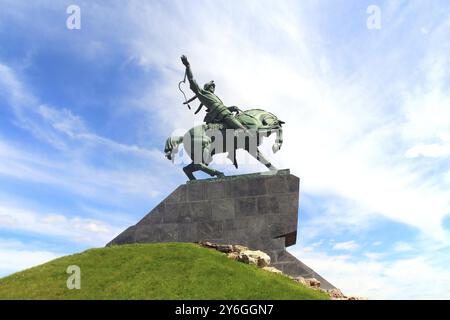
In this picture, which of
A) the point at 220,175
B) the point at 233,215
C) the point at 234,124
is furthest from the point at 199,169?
the point at 233,215

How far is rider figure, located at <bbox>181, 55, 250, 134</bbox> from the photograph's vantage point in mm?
18656

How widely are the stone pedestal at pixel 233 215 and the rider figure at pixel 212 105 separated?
2.45 metres

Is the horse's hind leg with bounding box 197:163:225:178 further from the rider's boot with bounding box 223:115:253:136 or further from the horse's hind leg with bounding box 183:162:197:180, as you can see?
the rider's boot with bounding box 223:115:253:136

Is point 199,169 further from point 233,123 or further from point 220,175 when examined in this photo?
point 233,123

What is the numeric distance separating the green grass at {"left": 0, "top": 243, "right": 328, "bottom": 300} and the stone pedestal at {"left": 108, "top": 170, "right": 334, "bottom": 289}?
1842 mm

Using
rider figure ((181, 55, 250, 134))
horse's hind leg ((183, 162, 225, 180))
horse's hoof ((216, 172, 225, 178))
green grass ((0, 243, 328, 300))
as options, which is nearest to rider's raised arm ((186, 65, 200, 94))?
rider figure ((181, 55, 250, 134))

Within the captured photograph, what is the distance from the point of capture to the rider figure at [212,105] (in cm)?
1866

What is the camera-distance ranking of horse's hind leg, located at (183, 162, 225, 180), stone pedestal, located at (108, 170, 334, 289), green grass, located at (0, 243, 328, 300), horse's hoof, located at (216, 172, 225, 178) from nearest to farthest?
green grass, located at (0, 243, 328, 300)
stone pedestal, located at (108, 170, 334, 289)
horse's hoof, located at (216, 172, 225, 178)
horse's hind leg, located at (183, 162, 225, 180)

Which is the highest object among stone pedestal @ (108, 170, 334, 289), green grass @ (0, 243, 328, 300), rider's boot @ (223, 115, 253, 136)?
rider's boot @ (223, 115, 253, 136)

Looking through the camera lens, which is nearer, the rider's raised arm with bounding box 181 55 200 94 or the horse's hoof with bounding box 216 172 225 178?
the horse's hoof with bounding box 216 172 225 178

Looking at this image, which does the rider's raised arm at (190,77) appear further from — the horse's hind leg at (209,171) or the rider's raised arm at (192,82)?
the horse's hind leg at (209,171)
